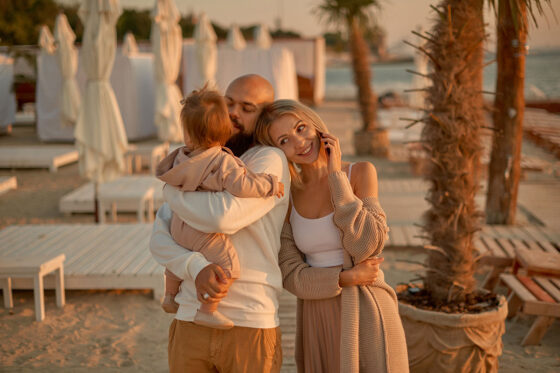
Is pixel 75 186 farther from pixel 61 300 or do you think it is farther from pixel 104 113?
pixel 61 300

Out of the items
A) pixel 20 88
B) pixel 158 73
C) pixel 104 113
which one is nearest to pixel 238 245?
pixel 104 113

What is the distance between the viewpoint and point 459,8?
2.90 m

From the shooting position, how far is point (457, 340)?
288cm

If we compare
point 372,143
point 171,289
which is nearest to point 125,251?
point 171,289

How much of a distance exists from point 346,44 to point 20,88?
18.4 metres

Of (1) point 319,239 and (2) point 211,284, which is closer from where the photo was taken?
(2) point 211,284

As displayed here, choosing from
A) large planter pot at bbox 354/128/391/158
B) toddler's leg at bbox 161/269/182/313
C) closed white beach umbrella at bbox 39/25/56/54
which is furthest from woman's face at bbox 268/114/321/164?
closed white beach umbrella at bbox 39/25/56/54

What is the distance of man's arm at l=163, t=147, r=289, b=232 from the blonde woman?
143 millimetres

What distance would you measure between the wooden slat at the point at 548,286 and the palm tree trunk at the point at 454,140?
1.03m

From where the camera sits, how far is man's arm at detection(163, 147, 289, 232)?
1.73 m

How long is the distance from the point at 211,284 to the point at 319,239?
1.76 feet

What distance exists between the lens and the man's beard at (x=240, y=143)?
2.10 meters

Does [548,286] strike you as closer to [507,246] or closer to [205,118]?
[507,246]

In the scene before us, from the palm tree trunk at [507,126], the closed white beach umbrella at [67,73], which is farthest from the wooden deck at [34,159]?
the palm tree trunk at [507,126]
